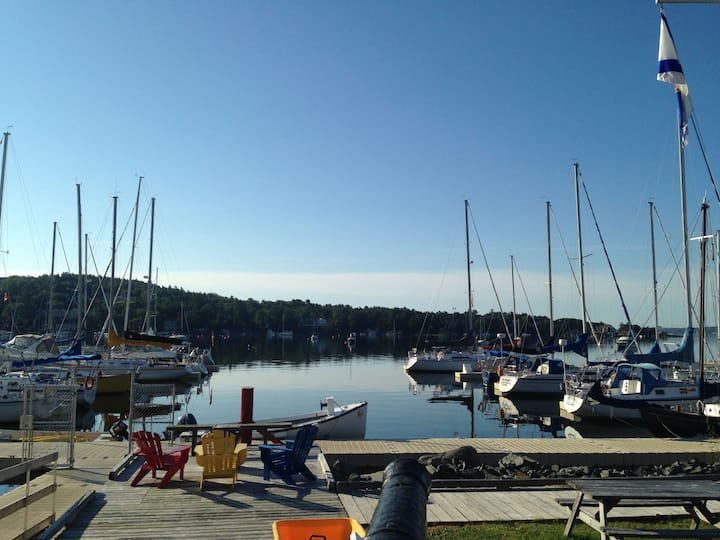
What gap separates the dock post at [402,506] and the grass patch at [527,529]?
3781 mm

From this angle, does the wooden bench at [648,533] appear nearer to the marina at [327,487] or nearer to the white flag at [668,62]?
the marina at [327,487]

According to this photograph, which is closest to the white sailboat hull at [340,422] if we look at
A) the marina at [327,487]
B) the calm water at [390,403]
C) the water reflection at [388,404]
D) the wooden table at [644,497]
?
the marina at [327,487]

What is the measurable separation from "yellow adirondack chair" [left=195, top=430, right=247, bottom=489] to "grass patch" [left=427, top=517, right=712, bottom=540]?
3628 millimetres

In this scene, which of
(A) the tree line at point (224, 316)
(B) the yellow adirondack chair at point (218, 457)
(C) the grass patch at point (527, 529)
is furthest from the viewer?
Answer: (A) the tree line at point (224, 316)

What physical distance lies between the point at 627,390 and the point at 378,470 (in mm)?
19071

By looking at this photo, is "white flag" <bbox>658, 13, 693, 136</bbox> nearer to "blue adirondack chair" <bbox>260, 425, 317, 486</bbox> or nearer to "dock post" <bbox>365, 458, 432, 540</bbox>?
"blue adirondack chair" <bbox>260, 425, 317, 486</bbox>

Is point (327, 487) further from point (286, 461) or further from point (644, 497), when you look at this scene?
point (644, 497)

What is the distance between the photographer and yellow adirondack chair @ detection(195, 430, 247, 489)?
10.2 meters

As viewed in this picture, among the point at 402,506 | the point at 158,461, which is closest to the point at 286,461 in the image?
the point at 158,461

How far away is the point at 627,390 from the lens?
29.1 meters

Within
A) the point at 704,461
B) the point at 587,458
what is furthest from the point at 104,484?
the point at 704,461

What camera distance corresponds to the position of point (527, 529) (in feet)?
26.3

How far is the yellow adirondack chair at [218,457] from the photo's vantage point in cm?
1020

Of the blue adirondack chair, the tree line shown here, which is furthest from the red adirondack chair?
the tree line
